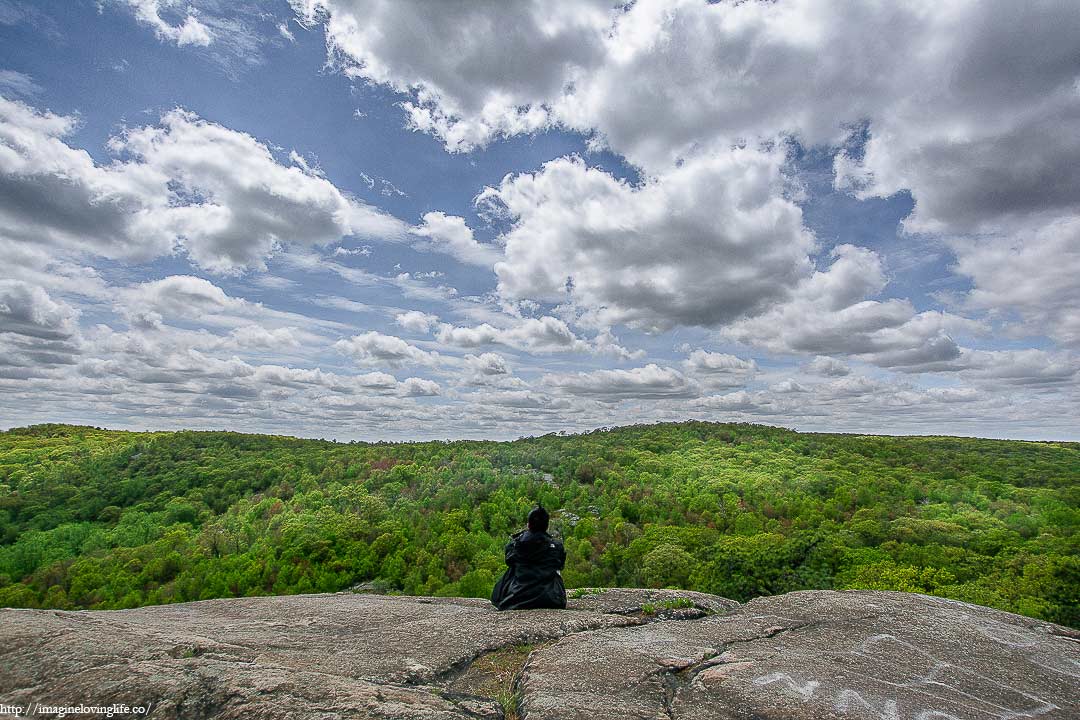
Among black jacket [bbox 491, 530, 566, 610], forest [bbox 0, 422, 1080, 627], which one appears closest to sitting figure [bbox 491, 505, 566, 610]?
black jacket [bbox 491, 530, 566, 610]

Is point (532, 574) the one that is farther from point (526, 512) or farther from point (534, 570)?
point (526, 512)

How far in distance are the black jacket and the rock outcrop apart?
0.69m

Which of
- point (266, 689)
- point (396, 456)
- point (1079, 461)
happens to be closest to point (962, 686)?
point (266, 689)

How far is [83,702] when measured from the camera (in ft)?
15.8

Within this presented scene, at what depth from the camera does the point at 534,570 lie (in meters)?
10.2

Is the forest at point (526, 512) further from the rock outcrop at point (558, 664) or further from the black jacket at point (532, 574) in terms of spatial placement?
the black jacket at point (532, 574)

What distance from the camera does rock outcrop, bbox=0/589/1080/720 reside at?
503 centimetres

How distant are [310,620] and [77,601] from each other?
84500mm

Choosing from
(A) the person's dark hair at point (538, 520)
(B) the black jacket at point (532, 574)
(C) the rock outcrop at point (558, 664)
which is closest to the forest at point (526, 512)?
(C) the rock outcrop at point (558, 664)

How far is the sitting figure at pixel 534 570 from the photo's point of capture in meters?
10.0

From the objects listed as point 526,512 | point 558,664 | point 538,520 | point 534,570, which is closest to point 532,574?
point 534,570

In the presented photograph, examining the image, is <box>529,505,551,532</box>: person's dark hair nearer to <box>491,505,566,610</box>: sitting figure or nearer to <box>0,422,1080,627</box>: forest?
<box>491,505,566,610</box>: sitting figure

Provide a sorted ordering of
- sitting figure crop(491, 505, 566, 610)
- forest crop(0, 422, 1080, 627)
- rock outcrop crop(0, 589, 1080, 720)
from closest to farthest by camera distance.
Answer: rock outcrop crop(0, 589, 1080, 720) → sitting figure crop(491, 505, 566, 610) → forest crop(0, 422, 1080, 627)

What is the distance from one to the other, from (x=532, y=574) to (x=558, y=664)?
3.86 meters
